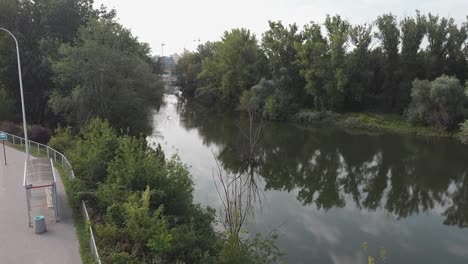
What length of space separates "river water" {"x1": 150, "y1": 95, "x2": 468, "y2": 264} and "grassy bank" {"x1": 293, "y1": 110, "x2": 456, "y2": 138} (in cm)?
247

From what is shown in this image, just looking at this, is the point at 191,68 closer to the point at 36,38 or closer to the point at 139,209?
the point at 36,38

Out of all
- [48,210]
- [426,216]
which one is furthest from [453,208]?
[48,210]

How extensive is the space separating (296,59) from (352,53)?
28.4ft

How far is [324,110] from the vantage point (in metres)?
54.8

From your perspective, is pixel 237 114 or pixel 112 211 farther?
pixel 237 114

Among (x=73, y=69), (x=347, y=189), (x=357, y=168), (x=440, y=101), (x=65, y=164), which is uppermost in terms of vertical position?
(x=73, y=69)

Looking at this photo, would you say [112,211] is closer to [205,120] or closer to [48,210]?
[48,210]

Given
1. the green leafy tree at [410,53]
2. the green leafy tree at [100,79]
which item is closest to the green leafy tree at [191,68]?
the green leafy tree at [410,53]

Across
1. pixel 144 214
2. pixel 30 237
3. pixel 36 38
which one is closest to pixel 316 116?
pixel 36 38

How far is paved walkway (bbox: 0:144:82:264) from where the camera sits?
41.7 feet

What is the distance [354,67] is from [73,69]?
35473 millimetres

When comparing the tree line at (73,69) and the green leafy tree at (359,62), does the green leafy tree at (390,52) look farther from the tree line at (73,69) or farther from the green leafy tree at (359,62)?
the tree line at (73,69)

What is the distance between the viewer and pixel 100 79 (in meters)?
30.4

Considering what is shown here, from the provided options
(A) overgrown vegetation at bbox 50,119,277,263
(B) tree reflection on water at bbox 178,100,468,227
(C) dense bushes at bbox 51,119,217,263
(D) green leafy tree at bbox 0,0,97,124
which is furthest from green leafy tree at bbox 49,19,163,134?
(A) overgrown vegetation at bbox 50,119,277,263
